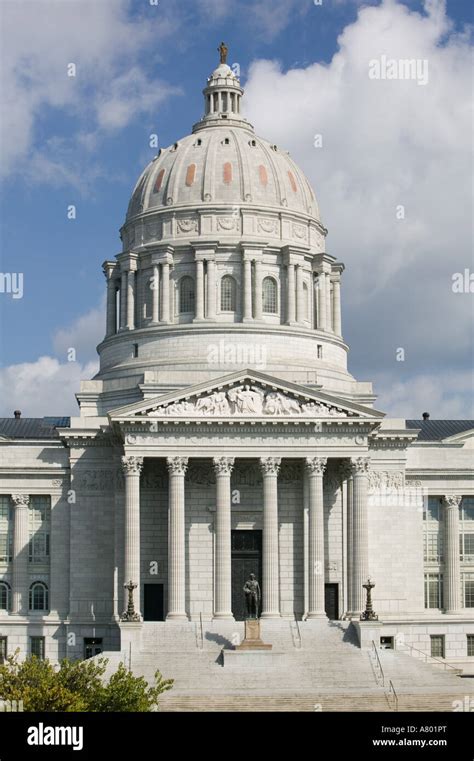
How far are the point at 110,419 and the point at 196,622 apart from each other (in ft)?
41.0

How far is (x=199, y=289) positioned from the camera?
317ft

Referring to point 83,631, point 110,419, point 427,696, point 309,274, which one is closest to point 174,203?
point 309,274

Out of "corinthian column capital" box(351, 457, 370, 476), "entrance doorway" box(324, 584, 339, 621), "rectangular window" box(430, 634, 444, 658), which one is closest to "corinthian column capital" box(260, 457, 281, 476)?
"corinthian column capital" box(351, 457, 370, 476)

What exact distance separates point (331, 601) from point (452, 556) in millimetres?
9740

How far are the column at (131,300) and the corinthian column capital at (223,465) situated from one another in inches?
763

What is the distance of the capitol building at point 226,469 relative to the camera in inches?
3241

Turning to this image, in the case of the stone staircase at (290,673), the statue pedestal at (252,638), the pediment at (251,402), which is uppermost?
the pediment at (251,402)

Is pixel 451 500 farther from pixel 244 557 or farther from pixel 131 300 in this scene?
pixel 131 300

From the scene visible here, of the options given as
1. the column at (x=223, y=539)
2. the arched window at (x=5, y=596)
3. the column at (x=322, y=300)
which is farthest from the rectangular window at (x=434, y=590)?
the arched window at (x=5, y=596)

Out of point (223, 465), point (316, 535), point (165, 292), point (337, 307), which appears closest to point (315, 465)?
point (316, 535)

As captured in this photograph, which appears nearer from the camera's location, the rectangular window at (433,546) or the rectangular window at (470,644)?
the rectangular window at (470,644)

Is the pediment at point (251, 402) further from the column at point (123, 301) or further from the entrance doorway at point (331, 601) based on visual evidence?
the column at point (123, 301)
